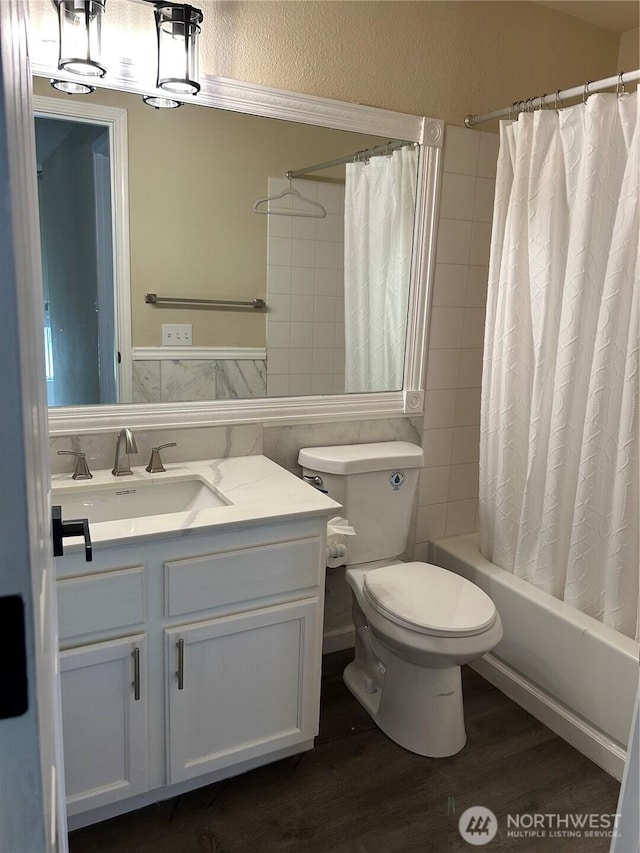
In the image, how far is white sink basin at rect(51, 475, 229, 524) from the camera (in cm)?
181

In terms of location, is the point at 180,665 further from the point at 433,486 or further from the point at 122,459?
the point at 433,486

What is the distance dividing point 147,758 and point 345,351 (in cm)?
145

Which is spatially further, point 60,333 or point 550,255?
point 550,255

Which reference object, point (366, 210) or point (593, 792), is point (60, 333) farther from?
point (593, 792)

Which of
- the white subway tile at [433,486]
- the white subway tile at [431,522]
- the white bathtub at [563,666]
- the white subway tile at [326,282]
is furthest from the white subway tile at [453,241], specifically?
the white bathtub at [563,666]

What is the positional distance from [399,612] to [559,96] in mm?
1681

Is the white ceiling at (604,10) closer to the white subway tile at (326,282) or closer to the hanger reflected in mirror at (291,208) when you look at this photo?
the hanger reflected in mirror at (291,208)

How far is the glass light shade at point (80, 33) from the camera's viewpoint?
1.63 m

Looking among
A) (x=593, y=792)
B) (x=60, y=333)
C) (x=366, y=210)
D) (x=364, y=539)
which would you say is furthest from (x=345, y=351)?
(x=593, y=792)

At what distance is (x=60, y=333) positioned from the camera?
73.5 inches

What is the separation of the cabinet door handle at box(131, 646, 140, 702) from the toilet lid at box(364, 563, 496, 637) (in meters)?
0.73

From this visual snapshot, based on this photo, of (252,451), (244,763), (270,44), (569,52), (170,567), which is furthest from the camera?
(569,52)

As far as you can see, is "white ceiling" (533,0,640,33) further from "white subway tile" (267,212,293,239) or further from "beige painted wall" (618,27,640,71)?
"white subway tile" (267,212,293,239)

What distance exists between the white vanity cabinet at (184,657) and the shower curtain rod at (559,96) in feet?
4.92
